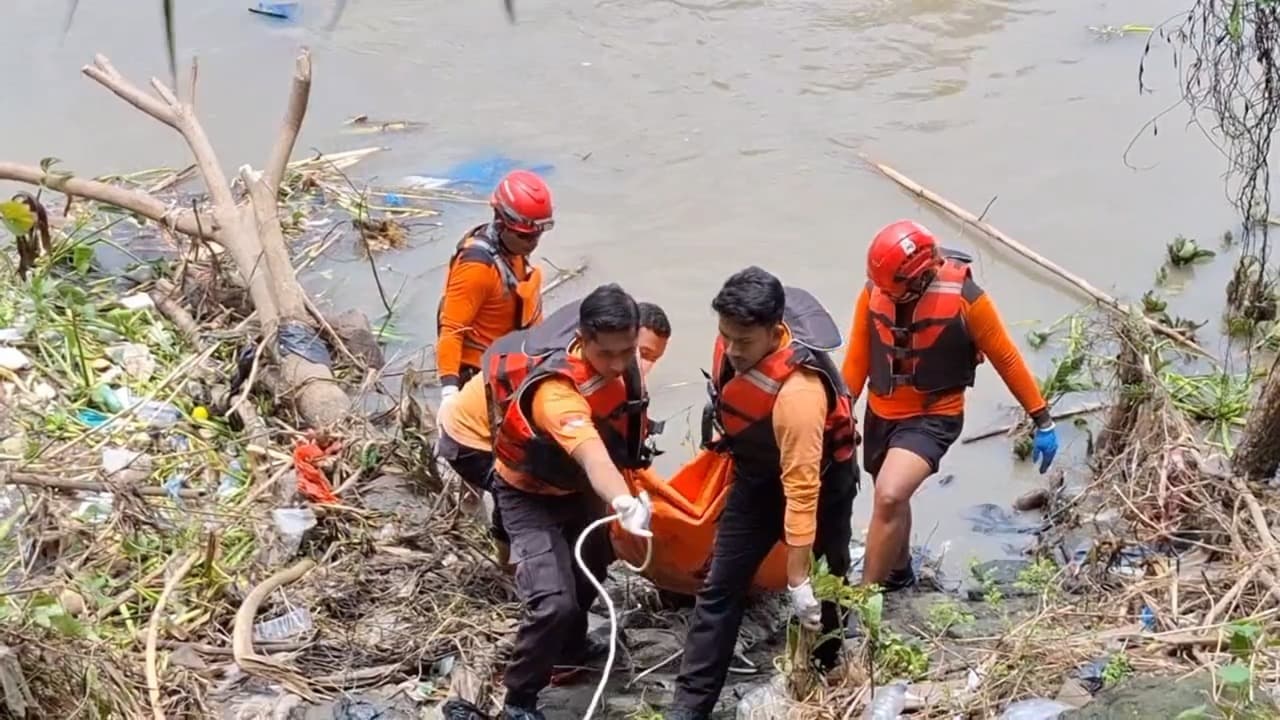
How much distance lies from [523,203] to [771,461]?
1570 mm

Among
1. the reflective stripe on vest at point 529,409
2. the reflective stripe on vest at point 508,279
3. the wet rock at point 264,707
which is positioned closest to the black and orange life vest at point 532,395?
the reflective stripe on vest at point 529,409

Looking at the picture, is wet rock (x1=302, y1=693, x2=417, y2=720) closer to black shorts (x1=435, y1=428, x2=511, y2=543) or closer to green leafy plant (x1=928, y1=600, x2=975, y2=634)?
black shorts (x1=435, y1=428, x2=511, y2=543)

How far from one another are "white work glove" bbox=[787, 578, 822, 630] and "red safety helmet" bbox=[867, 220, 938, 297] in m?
1.10

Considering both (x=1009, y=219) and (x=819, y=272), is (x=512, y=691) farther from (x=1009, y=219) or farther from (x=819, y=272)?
(x=1009, y=219)

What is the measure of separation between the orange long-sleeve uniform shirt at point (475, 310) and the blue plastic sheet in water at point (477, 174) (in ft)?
13.1

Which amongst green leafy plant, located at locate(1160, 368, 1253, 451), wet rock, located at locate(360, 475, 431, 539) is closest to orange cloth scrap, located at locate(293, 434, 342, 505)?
wet rock, located at locate(360, 475, 431, 539)

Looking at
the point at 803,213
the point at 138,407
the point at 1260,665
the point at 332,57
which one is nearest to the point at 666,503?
the point at 1260,665

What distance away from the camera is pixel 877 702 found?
11.9 ft

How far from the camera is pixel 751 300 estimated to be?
3.52 metres

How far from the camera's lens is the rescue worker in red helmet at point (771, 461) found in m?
3.58

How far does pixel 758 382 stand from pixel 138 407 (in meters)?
3.32

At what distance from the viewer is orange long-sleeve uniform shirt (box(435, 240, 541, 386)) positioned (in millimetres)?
4887

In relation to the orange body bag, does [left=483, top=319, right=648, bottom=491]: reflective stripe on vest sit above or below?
above

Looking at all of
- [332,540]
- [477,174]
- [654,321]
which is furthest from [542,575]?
[477,174]
